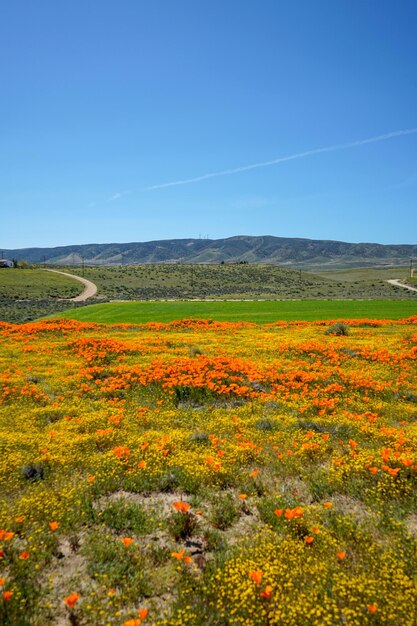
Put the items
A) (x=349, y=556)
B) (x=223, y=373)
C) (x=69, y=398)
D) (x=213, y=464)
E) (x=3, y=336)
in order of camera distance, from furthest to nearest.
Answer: (x=3, y=336) < (x=223, y=373) < (x=69, y=398) < (x=213, y=464) < (x=349, y=556)

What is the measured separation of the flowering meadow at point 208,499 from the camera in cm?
456

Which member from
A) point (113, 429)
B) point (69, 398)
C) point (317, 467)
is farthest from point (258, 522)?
point (69, 398)

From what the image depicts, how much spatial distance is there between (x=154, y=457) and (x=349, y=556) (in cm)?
420

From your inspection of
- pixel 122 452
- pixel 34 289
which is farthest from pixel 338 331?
pixel 34 289

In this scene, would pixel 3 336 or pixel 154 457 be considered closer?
pixel 154 457

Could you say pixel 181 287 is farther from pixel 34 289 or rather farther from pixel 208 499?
pixel 208 499

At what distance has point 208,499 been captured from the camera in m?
6.73

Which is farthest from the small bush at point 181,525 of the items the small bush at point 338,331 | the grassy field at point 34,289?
the grassy field at point 34,289

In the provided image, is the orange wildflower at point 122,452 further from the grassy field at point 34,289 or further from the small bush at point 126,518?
the grassy field at point 34,289

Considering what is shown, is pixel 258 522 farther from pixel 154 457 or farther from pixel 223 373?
pixel 223 373

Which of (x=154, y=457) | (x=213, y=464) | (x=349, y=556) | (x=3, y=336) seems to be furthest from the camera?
(x=3, y=336)

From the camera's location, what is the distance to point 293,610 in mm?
4324

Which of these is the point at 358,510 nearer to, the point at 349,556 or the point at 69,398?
the point at 349,556

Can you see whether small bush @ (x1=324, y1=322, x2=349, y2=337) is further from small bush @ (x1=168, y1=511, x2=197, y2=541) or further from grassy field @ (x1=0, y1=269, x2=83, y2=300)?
grassy field @ (x1=0, y1=269, x2=83, y2=300)
